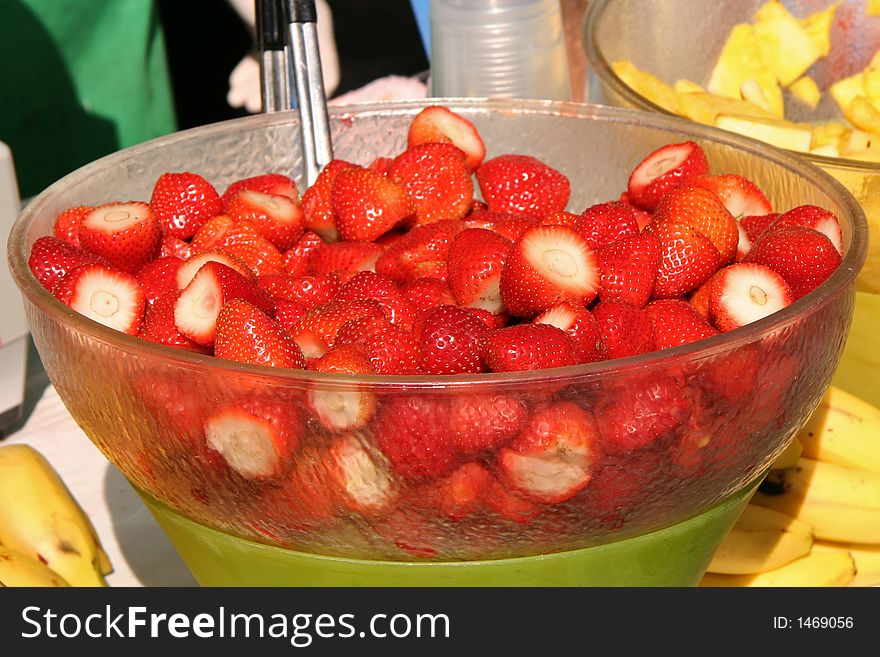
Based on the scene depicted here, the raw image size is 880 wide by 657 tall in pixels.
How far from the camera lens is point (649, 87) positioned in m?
1.18

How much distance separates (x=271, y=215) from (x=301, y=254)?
4 cm

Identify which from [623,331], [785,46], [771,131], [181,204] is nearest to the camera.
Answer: [623,331]

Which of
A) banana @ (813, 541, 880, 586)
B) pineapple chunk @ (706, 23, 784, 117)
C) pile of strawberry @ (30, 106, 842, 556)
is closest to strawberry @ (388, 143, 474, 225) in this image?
pile of strawberry @ (30, 106, 842, 556)

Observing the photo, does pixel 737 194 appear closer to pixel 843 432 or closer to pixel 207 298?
pixel 843 432

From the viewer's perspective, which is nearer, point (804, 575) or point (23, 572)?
point (23, 572)

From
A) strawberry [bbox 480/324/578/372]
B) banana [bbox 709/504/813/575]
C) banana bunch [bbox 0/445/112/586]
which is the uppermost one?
strawberry [bbox 480/324/578/372]

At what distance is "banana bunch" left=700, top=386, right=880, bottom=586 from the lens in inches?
35.9

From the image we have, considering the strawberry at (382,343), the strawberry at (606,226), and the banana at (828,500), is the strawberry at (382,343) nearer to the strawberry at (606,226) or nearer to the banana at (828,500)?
the strawberry at (606,226)

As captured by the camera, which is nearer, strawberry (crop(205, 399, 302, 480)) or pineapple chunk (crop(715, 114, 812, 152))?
strawberry (crop(205, 399, 302, 480))

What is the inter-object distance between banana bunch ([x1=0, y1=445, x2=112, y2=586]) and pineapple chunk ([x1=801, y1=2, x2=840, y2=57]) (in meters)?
1.05

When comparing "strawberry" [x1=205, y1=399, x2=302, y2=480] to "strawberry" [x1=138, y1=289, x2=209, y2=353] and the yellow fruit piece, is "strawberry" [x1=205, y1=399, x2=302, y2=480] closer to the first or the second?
"strawberry" [x1=138, y1=289, x2=209, y2=353]

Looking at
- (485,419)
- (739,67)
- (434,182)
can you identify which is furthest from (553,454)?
(739,67)
